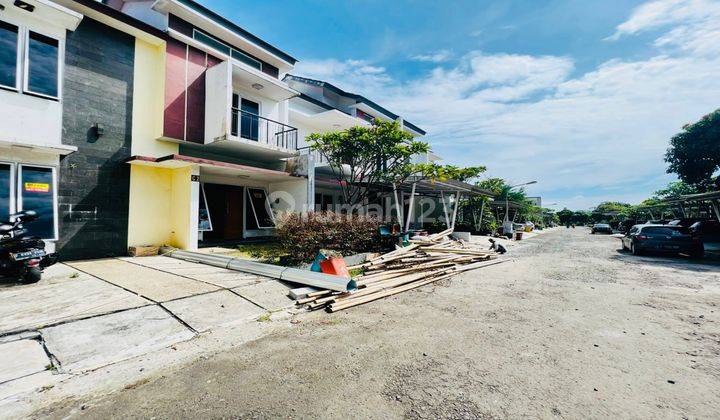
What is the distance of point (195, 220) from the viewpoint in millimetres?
9789

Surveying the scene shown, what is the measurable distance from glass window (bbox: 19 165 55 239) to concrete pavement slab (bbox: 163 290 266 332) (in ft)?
20.0

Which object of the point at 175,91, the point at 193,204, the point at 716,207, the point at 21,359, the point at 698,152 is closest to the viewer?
the point at 21,359

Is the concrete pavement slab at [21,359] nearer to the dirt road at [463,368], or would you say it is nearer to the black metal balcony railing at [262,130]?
the dirt road at [463,368]

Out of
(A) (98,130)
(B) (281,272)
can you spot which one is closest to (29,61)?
(A) (98,130)

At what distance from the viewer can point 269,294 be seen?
564cm

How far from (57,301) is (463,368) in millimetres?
6044

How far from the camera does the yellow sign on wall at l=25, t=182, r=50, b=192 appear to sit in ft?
25.0

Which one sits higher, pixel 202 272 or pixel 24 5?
pixel 24 5

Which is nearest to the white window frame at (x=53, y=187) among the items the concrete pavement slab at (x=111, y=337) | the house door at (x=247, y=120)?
the house door at (x=247, y=120)

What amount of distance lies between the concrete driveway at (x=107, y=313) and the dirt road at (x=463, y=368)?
79cm

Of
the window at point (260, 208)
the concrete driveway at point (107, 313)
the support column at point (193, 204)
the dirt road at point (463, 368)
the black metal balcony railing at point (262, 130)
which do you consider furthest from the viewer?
the window at point (260, 208)

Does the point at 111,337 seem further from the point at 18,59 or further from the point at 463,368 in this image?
the point at 18,59

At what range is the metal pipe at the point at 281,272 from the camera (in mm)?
5704

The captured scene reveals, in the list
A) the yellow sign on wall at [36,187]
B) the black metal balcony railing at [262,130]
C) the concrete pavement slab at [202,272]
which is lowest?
the concrete pavement slab at [202,272]
